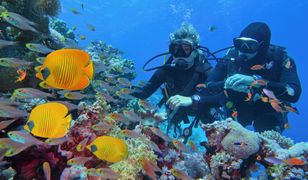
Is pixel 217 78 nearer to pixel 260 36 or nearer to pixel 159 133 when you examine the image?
pixel 260 36

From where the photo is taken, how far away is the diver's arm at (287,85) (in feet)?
22.0

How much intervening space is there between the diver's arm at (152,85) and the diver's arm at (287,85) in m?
2.64

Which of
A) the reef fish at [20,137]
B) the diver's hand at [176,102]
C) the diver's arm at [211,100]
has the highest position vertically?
the diver's arm at [211,100]

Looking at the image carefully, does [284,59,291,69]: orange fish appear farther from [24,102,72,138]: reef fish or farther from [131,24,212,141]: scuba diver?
[24,102,72,138]: reef fish

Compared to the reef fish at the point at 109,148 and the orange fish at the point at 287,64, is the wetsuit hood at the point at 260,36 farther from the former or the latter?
the reef fish at the point at 109,148

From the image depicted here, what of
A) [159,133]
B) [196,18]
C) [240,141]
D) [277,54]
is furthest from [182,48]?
[196,18]

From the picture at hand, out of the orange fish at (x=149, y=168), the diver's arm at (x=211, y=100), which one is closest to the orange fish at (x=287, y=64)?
the diver's arm at (x=211, y=100)

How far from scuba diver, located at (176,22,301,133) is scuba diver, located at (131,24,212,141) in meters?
0.37

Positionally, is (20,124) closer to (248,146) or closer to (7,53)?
(7,53)

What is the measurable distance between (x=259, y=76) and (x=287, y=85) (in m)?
0.73

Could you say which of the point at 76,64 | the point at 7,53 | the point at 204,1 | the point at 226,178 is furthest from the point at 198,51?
the point at 204,1

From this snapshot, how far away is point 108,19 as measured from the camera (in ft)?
224

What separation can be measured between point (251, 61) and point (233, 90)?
96 cm

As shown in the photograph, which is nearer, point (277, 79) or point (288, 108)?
point (288, 108)
